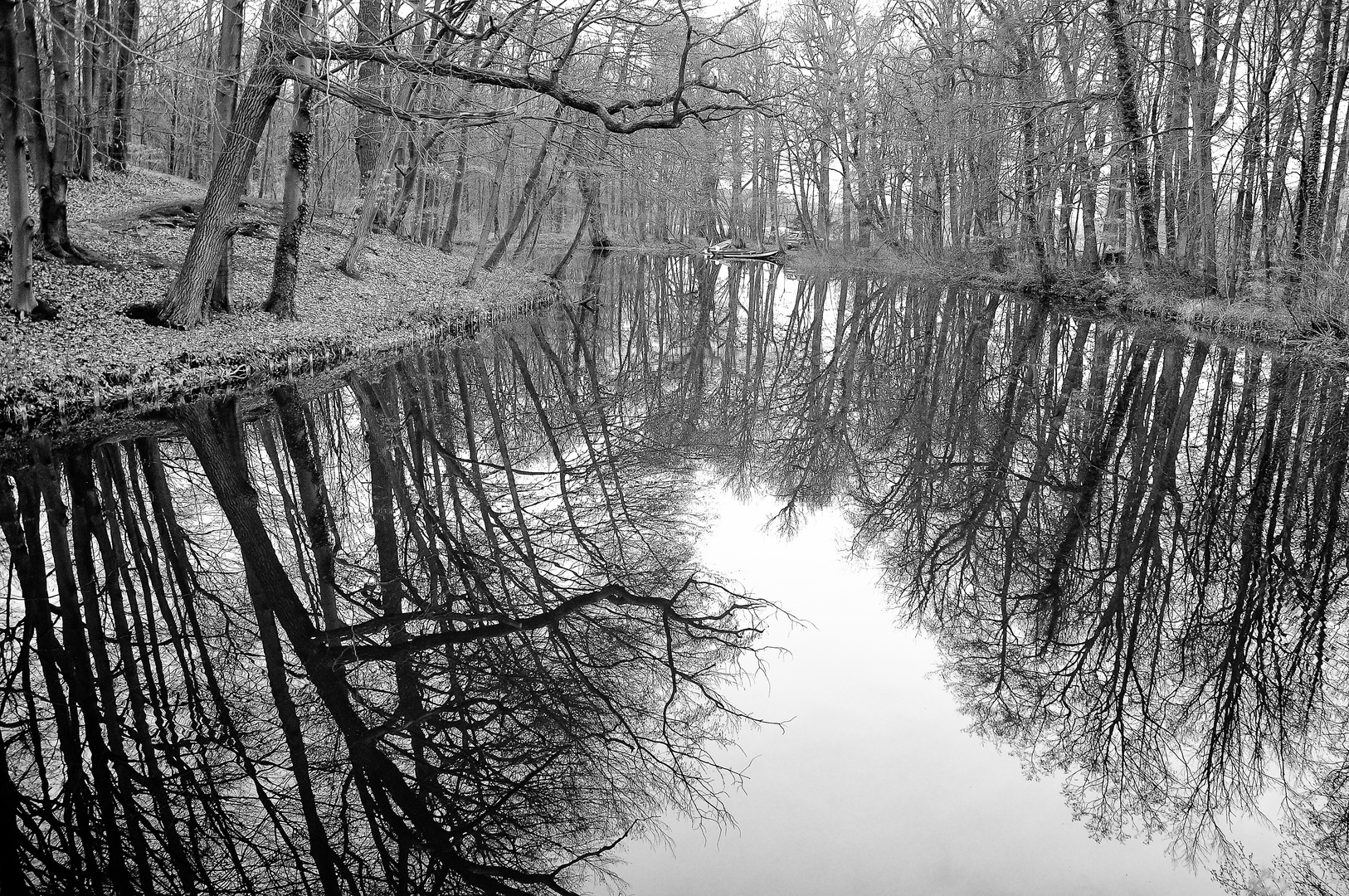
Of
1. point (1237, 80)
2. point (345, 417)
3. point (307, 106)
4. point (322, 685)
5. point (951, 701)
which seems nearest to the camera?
point (322, 685)

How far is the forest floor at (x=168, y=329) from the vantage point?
31.5ft

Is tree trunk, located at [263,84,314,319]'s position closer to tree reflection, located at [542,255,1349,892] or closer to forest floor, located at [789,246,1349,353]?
tree reflection, located at [542,255,1349,892]

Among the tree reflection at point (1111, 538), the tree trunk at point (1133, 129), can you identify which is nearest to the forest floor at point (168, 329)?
the tree reflection at point (1111, 538)

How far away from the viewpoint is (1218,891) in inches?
144

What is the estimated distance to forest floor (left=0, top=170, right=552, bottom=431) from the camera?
9.61 meters

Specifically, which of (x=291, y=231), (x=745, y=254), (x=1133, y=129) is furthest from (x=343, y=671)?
(x=745, y=254)

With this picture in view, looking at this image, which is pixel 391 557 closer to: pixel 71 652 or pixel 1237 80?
pixel 71 652

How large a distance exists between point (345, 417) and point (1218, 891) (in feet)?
30.4

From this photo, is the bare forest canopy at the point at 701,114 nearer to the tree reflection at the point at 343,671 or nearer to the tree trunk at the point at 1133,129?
the tree trunk at the point at 1133,129

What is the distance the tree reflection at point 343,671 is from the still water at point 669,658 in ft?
0.08

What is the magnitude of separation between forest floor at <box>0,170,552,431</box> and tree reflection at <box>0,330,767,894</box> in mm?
1675

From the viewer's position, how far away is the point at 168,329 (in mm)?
11883

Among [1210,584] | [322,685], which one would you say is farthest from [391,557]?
[1210,584]

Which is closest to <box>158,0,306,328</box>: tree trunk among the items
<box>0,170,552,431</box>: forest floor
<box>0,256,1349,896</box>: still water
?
<box>0,170,552,431</box>: forest floor
